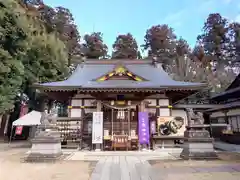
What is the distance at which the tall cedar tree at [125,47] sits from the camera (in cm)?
3544

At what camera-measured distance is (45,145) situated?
6836mm

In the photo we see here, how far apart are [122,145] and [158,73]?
6.81 m

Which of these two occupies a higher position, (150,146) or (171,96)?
(171,96)

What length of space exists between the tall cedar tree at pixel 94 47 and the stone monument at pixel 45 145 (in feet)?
91.7

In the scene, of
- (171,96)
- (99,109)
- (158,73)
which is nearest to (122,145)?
(99,109)

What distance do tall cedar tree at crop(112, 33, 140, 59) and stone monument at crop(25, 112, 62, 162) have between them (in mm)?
28442

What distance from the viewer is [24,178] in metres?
4.50

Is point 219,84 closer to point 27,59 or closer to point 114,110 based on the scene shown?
point 114,110

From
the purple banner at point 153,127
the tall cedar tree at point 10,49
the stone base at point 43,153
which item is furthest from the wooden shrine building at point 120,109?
the tall cedar tree at point 10,49

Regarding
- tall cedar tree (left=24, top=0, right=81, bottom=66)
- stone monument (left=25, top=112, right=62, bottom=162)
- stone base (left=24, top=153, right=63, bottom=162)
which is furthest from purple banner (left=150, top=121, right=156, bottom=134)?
tall cedar tree (left=24, top=0, right=81, bottom=66)

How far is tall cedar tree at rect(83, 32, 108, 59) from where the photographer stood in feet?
112

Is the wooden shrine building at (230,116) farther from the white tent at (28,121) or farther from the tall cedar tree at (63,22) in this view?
the tall cedar tree at (63,22)

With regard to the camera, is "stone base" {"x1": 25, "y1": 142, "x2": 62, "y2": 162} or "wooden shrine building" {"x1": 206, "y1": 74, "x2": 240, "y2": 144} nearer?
"stone base" {"x1": 25, "y1": 142, "x2": 62, "y2": 162}

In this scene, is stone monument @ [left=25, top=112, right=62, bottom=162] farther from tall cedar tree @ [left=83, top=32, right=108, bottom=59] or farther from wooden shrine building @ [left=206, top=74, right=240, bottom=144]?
tall cedar tree @ [left=83, top=32, right=108, bottom=59]
